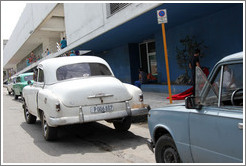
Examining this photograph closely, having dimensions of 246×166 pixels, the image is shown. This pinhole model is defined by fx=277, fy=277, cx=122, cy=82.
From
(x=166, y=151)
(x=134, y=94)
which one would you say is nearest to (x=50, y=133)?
(x=134, y=94)

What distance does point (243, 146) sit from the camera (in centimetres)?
256

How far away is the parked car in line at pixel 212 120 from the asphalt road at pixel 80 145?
53.4 inches

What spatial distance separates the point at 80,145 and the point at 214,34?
772cm

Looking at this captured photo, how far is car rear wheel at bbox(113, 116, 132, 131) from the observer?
656 centimetres

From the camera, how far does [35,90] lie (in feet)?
23.7

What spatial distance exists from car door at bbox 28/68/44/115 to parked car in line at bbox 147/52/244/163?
167 inches

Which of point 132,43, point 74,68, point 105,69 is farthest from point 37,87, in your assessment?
point 132,43

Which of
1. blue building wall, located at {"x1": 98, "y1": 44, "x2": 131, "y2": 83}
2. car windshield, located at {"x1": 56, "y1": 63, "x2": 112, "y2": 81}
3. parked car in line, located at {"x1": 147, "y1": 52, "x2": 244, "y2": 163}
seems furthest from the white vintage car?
blue building wall, located at {"x1": 98, "y1": 44, "x2": 131, "y2": 83}

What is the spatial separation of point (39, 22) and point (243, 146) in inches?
1207

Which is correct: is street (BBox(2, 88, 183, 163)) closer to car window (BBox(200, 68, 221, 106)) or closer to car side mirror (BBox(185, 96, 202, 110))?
car side mirror (BBox(185, 96, 202, 110))

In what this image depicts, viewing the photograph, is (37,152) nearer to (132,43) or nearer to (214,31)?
(214,31)

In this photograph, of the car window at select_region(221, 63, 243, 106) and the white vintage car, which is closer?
the car window at select_region(221, 63, 243, 106)

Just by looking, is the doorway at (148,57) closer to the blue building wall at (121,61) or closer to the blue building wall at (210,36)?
the blue building wall at (210,36)

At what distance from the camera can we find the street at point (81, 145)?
4.95 m
